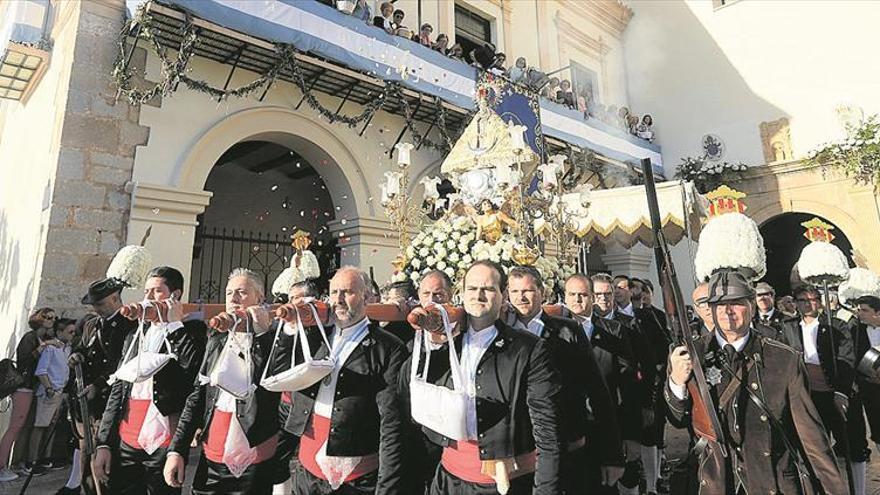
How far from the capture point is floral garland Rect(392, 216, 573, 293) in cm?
473

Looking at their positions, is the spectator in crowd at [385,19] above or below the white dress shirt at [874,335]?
above

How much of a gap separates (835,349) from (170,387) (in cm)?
502

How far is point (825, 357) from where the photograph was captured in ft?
14.0

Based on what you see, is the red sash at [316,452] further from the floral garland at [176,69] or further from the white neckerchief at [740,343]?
the floral garland at [176,69]

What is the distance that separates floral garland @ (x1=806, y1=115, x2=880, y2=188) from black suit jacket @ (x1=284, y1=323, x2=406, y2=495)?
13.2m

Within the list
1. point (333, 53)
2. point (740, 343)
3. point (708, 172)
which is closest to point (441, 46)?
point (333, 53)

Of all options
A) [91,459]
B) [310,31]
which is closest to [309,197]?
[310,31]

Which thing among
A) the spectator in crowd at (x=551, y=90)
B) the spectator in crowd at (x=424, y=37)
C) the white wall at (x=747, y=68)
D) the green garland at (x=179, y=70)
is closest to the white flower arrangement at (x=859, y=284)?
the green garland at (x=179, y=70)

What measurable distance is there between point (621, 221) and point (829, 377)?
518 cm

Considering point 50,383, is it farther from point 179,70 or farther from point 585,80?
point 585,80

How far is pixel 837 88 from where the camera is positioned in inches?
500

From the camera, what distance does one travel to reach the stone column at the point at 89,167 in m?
5.90

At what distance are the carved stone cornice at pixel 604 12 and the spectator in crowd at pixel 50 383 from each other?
13860mm

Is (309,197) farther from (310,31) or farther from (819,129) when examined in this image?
(819,129)
